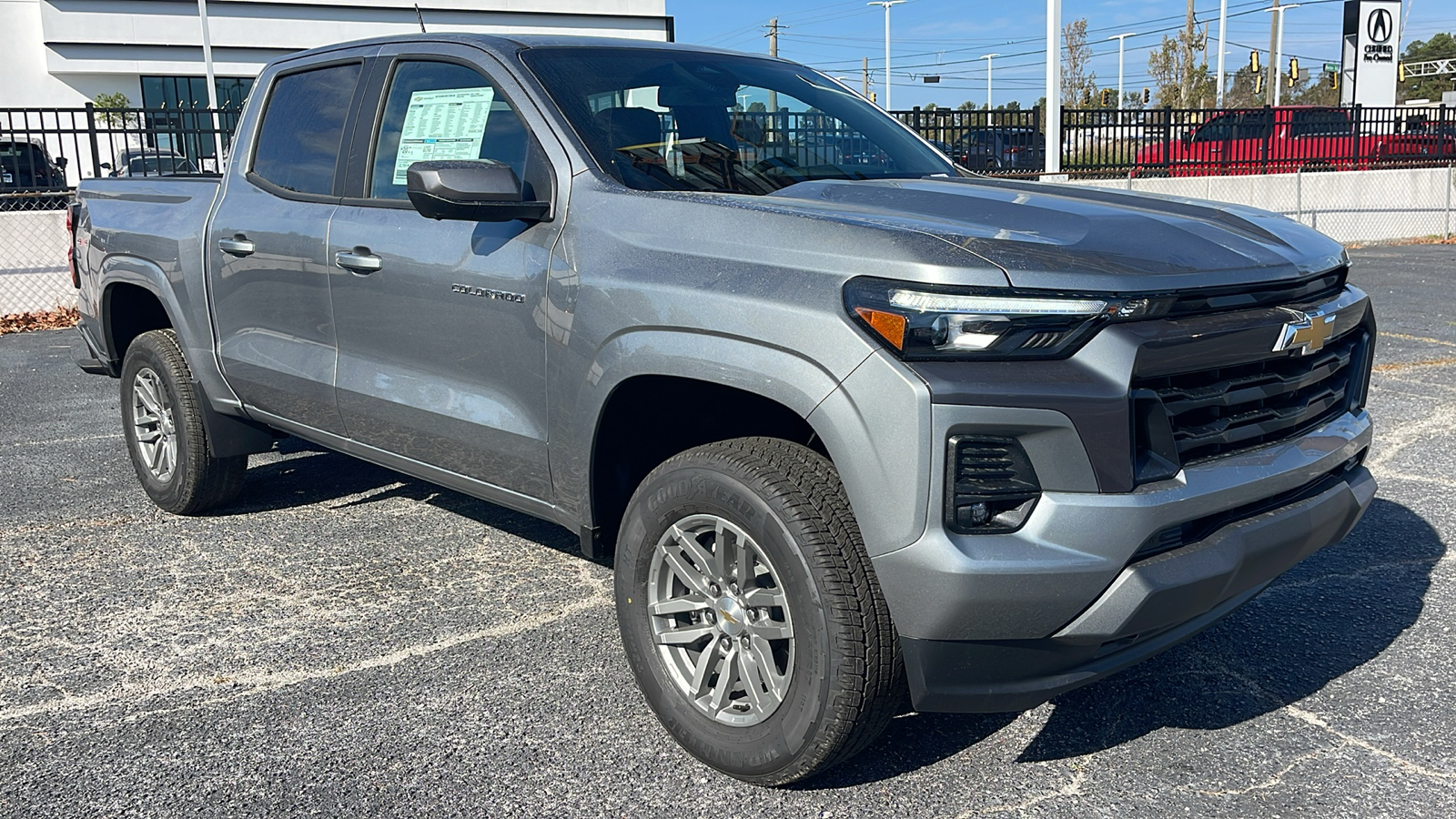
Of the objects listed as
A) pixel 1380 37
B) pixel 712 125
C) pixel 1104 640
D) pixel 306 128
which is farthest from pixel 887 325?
pixel 1380 37

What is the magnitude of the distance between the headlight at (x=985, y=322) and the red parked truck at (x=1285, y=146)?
1761 centimetres

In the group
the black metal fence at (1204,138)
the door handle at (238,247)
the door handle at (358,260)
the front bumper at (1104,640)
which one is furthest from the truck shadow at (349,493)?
the black metal fence at (1204,138)

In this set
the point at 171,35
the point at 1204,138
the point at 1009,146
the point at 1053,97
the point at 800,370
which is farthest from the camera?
the point at 171,35

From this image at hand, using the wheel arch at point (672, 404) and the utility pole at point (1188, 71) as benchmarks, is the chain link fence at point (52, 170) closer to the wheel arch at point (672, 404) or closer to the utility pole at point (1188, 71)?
the wheel arch at point (672, 404)

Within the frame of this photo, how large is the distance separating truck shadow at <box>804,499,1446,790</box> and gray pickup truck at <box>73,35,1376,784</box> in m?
0.50

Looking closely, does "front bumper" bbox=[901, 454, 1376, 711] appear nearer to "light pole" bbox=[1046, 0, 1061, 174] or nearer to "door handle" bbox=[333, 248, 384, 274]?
"door handle" bbox=[333, 248, 384, 274]

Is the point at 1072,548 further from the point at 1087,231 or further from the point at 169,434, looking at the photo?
the point at 169,434

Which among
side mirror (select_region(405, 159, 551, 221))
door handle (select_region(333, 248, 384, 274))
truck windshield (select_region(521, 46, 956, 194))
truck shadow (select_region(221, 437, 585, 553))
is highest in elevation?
truck windshield (select_region(521, 46, 956, 194))

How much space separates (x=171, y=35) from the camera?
141 feet

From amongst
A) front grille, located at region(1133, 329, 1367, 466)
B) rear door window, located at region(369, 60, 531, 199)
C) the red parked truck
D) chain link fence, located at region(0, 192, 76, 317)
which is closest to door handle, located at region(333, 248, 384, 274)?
rear door window, located at region(369, 60, 531, 199)

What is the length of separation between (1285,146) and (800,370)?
1991 cm

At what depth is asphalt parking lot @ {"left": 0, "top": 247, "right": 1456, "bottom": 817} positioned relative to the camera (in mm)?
2910

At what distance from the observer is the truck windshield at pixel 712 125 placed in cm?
350

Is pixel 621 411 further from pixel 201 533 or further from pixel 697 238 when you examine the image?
pixel 201 533
